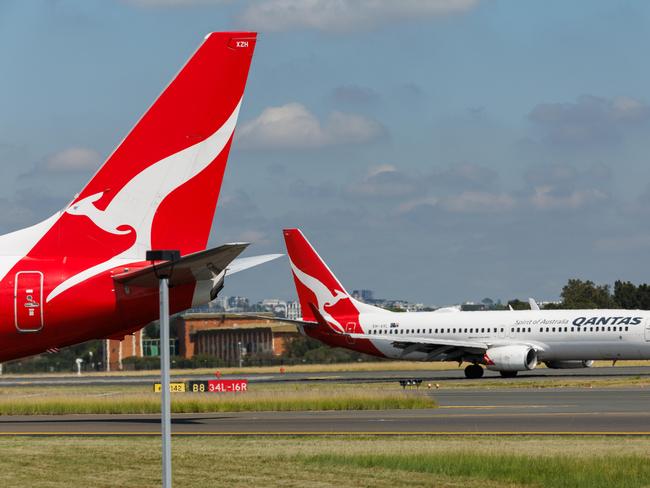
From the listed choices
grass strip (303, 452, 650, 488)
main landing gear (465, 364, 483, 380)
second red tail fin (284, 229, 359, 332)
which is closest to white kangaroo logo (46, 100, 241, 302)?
grass strip (303, 452, 650, 488)

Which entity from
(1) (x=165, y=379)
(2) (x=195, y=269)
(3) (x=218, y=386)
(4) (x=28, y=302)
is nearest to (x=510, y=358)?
(3) (x=218, y=386)

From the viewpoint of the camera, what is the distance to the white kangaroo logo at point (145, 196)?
27109 mm

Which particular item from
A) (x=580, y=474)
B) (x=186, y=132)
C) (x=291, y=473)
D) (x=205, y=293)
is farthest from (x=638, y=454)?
(x=186, y=132)

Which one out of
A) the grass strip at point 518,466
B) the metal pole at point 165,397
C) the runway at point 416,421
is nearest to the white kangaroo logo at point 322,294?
the runway at point 416,421

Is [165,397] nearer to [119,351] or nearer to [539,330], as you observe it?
[539,330]

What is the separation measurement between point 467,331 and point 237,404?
29.6 m

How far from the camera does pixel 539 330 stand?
217 feet

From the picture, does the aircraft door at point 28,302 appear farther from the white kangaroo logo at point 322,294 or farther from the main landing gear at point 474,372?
the white kangaroo logo at point 322,294

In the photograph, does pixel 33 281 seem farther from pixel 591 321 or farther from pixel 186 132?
pixel 591 321

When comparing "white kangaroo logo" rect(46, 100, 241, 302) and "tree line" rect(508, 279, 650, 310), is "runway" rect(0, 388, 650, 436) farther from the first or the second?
"tree line" rect(508, 279, 650, 310)

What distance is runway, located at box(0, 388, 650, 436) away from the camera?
2998cm

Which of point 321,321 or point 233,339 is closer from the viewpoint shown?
point 321,321

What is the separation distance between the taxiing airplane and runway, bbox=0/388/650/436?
445cm

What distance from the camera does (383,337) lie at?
226 feet
